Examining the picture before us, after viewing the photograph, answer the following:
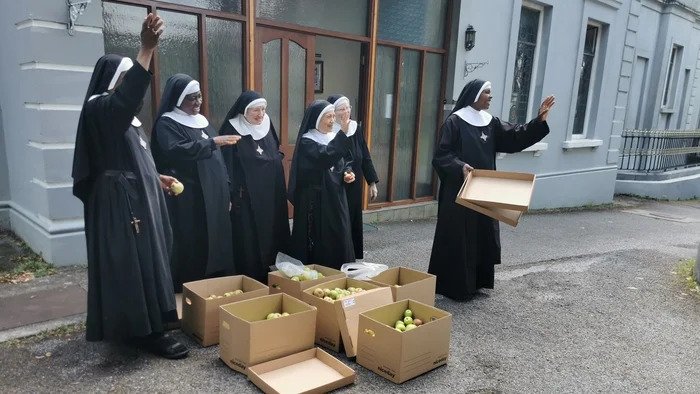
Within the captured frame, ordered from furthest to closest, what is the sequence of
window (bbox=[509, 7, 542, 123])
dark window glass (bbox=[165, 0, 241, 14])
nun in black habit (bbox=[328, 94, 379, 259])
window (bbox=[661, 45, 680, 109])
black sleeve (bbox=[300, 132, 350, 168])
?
window (bbox=[661, 45, 680, 109])
window (bbox=[509, 7, 542, 123])
dark window glass (bbox=[165, 0, 241, 14])
nun in black habit (bbox=[328, 94, 379, 259])
black sleeve (bbox=[300, 132, 350, 168])

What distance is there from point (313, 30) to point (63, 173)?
3.34 metres

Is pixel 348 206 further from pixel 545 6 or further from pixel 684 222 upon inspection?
pixel 684 222

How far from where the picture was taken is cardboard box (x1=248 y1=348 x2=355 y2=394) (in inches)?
112

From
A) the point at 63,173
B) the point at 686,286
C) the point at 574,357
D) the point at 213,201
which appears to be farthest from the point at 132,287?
the point at 686,286

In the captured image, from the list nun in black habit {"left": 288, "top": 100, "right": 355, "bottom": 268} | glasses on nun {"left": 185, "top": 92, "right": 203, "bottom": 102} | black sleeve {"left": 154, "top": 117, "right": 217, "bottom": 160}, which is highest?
glasses on nun {"left": 185, "top": 92, "right": 203, "bottom": 102}

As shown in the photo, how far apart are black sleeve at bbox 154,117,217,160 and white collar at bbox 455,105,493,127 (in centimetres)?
213

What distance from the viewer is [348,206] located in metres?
4.68

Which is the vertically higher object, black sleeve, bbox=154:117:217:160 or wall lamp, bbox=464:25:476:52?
wall lamp, bbox=464:25:476:52

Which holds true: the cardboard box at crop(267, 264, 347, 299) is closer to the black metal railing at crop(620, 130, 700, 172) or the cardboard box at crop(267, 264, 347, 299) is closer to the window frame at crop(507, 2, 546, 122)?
the window frame at crop(507, 2, 546, 122)

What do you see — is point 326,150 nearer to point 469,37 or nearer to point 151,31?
point 151,31

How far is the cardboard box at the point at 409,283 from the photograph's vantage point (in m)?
3.66

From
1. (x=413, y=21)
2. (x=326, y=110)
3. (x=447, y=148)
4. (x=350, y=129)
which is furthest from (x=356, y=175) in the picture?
(x=413, y=21)

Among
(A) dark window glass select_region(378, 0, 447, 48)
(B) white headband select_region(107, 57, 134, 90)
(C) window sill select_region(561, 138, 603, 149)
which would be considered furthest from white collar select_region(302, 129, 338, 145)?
(C) window sill select_region(561, 138, 603, 149)

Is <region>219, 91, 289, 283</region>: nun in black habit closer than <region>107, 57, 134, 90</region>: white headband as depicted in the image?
No
